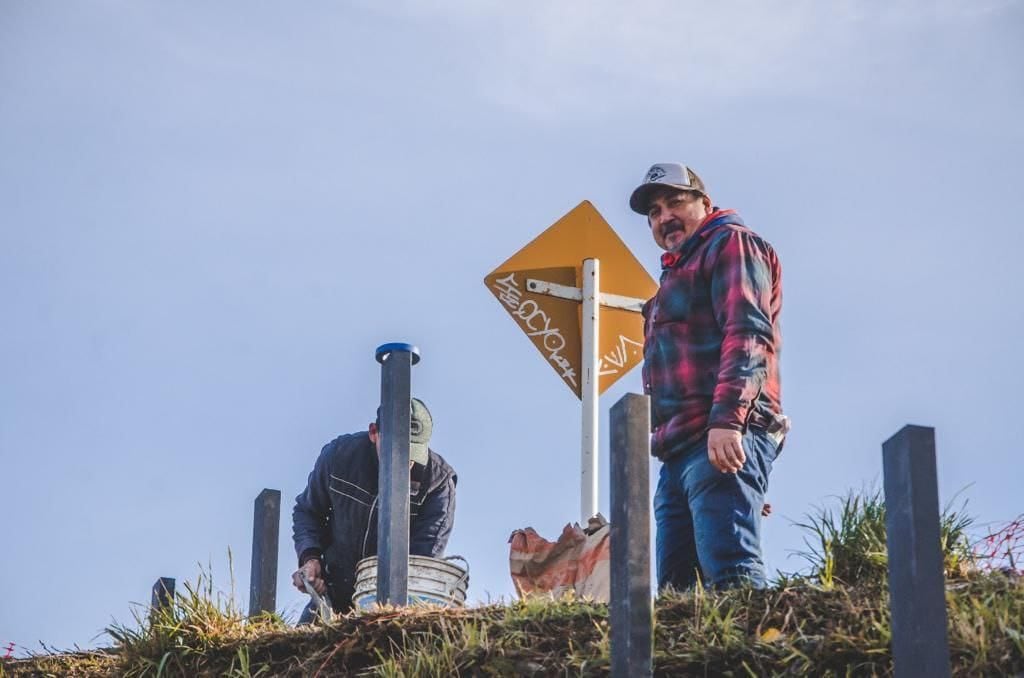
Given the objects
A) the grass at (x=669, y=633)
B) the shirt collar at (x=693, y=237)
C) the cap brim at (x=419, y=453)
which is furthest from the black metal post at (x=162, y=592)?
the shirt collar at (x=693, y=237)

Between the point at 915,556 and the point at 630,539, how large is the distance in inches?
33.5

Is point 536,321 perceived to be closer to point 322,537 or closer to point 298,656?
point 322,537

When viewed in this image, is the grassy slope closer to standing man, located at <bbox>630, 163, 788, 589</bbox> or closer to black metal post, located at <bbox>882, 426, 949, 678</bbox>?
black metal post, located at <bbox>882, 426, 949, 678</bbox>

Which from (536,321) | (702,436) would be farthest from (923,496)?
(536,321)

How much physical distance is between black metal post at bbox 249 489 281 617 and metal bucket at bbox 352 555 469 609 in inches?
16.0

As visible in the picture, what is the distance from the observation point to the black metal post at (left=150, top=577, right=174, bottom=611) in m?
7.11

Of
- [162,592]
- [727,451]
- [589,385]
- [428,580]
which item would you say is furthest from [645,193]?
[589,385]

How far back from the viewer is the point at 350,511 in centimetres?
959

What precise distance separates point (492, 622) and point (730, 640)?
1012 millimetres

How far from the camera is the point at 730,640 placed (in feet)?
18.3

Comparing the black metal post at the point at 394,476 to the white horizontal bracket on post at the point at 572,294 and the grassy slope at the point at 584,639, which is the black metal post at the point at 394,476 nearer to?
the grassy slope at the point at 584,639

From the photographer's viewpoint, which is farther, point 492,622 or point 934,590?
point 492,622

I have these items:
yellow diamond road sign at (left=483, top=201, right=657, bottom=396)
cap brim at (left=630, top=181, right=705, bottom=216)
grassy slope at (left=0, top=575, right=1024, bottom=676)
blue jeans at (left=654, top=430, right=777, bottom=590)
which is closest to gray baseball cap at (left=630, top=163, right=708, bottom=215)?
cap brim at (left=630, top=181, right=705, bottom=216)

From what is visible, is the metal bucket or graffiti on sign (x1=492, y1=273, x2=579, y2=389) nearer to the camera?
the metal bucket
